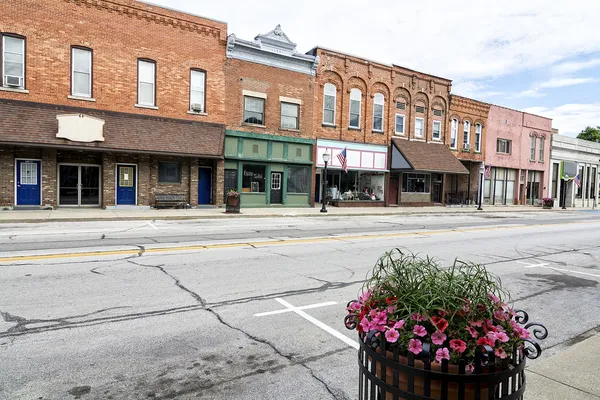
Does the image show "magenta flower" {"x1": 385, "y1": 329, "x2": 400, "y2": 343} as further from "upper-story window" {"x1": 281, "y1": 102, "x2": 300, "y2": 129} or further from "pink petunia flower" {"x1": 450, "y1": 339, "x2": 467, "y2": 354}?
"upper-story window" {"x1": 281, "y1": 102, "x2": 300, "y2": 129}

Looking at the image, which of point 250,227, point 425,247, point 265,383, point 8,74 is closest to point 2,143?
point 8,74

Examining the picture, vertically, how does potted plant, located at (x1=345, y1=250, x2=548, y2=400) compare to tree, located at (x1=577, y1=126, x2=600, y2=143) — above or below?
below

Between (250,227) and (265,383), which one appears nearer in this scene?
(265,383)

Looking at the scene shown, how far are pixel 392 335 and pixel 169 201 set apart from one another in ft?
69.1

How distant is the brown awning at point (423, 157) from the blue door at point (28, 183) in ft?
71.4

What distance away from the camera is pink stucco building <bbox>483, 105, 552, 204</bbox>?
38062 mm

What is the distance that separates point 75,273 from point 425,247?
8602 mm

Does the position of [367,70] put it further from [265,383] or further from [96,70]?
[265,383]

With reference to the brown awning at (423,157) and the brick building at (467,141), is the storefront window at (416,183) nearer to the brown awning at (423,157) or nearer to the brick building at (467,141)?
the brown awning at (423,157)

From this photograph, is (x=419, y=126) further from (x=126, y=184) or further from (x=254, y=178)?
(x=126, y=184)

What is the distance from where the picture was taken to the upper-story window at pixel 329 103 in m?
27.4

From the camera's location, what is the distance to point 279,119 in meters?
25.5

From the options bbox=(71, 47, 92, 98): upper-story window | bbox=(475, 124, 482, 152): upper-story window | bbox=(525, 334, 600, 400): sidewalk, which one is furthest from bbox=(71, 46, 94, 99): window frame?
bbox=(475, 124, 482, 152): upper-story window

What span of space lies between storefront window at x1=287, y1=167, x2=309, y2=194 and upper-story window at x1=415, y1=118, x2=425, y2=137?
10.6 metres
